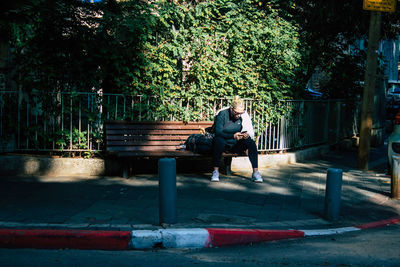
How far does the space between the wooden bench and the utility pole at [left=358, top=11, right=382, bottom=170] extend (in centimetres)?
288

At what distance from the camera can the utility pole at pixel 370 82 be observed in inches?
371

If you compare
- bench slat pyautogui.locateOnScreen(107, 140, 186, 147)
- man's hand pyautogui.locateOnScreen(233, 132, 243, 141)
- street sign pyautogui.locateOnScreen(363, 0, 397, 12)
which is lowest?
bench slat pyautogui.locateOnScreen(107, 140, 186, 147)

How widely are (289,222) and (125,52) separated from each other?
4.55 meters

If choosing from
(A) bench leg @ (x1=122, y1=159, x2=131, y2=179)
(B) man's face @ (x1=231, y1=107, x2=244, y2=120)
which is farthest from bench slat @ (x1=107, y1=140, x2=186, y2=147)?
(B) man's face @ (x1=231, y1=107, x2=244, y2=120)

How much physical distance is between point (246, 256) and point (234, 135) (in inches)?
152

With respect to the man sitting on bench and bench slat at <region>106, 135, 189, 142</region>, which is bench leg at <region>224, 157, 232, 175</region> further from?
bench slat at <region>106, 135, 189, 142</region>

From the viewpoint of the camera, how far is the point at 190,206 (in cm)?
628

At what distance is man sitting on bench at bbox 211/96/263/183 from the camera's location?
26.9 feet

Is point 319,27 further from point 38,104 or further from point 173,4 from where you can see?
point 38,104

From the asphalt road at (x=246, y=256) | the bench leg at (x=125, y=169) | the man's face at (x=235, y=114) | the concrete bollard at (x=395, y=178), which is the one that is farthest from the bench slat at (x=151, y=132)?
the asphalt road at (x=246, y=256)

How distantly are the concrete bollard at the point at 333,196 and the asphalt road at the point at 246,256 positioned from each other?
31.6 inches

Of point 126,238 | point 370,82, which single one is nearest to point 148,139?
point 126,238

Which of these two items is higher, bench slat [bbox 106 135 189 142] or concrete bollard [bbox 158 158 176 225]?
bench slat [bbox 106 135 189 142]

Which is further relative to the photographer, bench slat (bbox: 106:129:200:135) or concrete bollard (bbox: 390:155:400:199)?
bench slat (bbox: 106:129:200:135)
